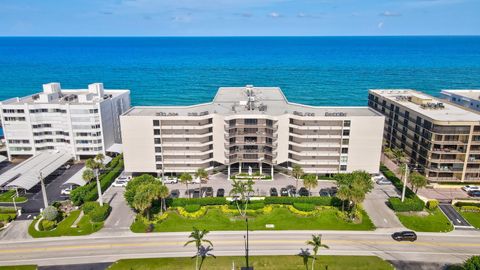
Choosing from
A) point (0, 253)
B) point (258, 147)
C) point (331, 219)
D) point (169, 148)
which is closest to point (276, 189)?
point (258, 147)

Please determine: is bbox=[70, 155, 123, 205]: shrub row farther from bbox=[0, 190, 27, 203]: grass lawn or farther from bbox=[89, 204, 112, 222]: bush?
bbox=[0, 190, 27, 203]: grass lawn

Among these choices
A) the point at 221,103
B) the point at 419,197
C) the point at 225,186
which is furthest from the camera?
the point at 221,103

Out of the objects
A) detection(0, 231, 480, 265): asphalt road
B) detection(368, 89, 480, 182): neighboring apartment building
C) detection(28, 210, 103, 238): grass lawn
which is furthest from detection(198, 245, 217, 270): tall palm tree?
detection(368, 89, 480, 182): neighboring apartment building

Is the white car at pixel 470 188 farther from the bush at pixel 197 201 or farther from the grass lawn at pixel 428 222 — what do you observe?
the bush at pixel 197 201

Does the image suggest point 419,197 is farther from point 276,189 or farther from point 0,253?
point 0,253

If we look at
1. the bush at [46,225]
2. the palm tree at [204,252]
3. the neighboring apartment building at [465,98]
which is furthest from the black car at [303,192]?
the neighboring apartment building at [465,98]

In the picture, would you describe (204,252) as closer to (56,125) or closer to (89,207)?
(89,207)
